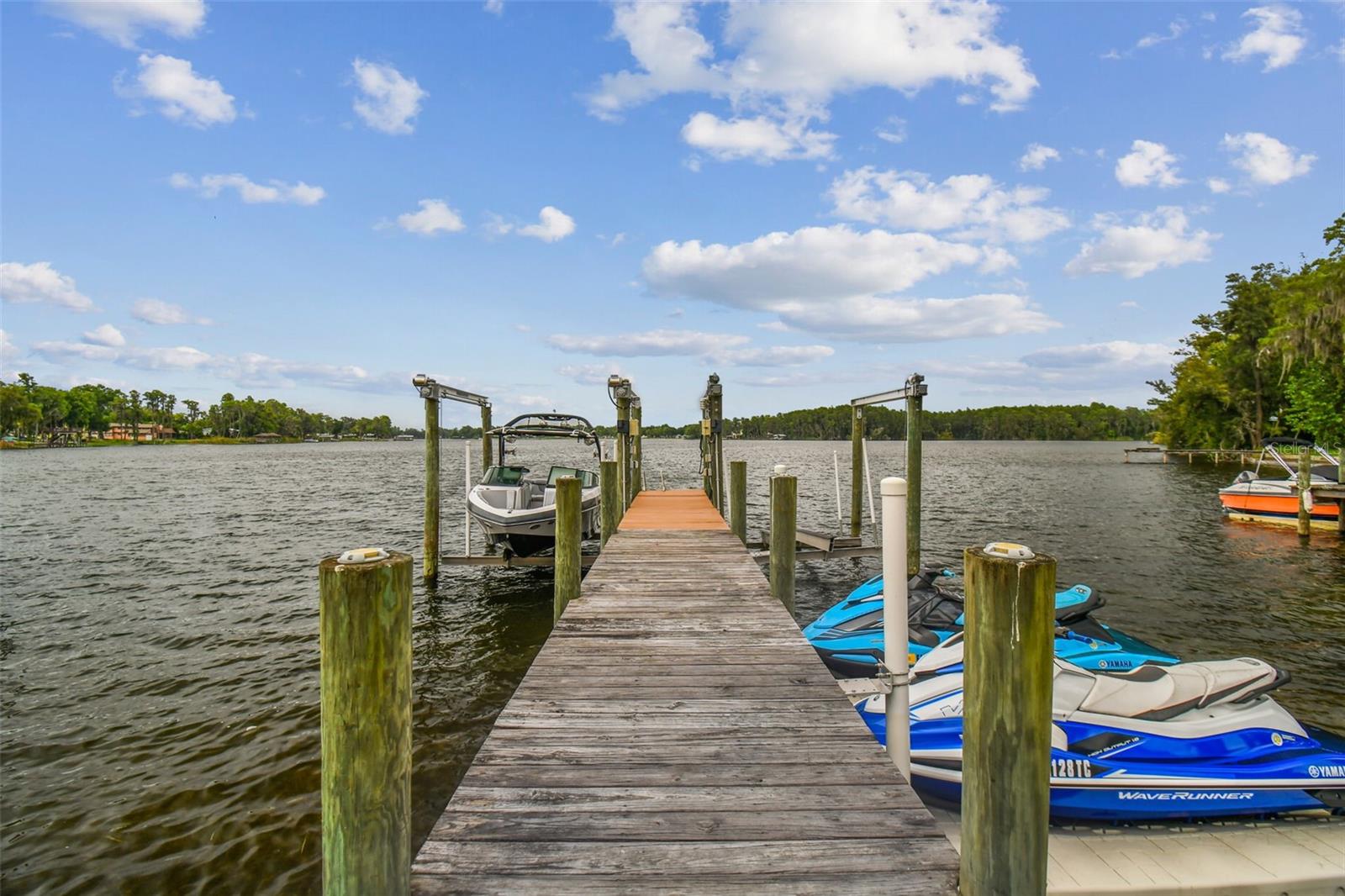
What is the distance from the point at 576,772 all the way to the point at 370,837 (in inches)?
41.9

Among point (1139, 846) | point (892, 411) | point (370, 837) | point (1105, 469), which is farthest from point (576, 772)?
point (892, 411)

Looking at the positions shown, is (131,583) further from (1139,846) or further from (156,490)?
(156,490)

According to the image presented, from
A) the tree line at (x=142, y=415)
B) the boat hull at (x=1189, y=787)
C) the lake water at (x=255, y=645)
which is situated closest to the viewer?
the boat hull at (x=1189, y=787)

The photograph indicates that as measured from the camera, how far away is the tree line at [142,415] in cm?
9950

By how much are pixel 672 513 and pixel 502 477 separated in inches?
150

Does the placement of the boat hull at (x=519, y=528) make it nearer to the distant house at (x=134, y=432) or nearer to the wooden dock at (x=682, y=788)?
the wooden dock at (x=682, y=788)

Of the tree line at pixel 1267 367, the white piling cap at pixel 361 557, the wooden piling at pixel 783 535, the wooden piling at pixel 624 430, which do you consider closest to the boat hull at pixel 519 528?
the wooden piling at pixel 624 430

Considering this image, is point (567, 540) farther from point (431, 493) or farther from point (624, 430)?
point (624, 430)

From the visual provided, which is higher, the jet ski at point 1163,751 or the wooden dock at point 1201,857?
the jet ski at point 1163,751

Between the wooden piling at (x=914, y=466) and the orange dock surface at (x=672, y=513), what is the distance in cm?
324

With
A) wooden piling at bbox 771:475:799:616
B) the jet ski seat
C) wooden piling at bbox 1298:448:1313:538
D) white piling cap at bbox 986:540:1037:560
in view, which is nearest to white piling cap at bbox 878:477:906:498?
white piling cap at bbox 986:540:1037:560

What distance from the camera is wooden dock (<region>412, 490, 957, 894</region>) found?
→ 2.23 metres

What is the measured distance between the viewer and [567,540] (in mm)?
6641

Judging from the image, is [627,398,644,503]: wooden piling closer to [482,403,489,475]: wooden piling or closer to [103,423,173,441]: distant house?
[482,403,489,475]: wooden piling
